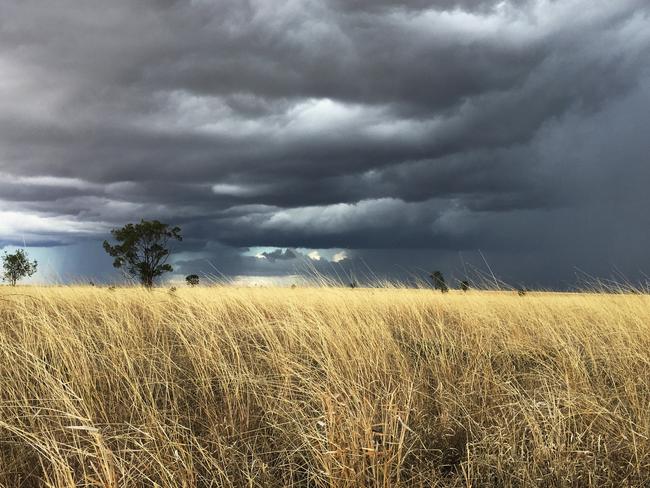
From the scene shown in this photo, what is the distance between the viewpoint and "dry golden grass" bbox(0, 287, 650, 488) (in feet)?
9.43

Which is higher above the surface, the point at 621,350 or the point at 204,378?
the point at 204,378

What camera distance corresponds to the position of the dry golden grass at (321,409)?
Answer: 113 inches

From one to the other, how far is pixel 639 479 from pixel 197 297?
732cm

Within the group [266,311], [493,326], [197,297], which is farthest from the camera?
[197,297]

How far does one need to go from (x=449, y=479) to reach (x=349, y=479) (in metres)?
0.65

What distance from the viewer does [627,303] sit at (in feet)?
30.1

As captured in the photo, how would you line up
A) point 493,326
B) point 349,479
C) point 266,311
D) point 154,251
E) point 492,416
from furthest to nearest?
point 154,251
point 266,311
point 493,326
point 492,416
point 349,479

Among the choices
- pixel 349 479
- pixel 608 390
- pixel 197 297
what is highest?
pixel 197 297

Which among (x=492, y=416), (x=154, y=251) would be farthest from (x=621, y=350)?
(x=154, y=251)

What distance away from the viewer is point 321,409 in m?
3.74

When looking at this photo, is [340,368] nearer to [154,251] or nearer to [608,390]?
[608,390]

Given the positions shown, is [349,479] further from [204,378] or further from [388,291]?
[388,291]

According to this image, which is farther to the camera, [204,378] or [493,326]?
[493,326]

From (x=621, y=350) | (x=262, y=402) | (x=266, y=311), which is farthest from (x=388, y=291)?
(x=262, y=402)
